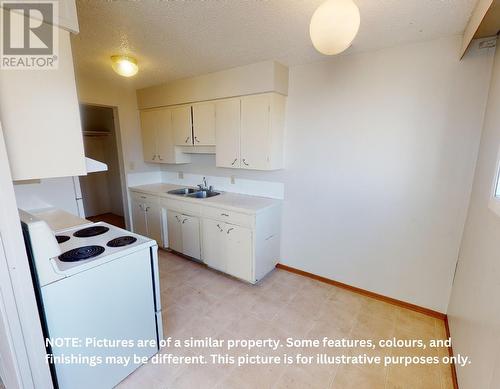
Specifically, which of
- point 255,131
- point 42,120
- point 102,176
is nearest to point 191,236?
point 255,131

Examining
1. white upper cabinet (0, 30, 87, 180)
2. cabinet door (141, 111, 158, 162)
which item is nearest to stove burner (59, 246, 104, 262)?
white upper cabinet (0, 30, 87, 180)

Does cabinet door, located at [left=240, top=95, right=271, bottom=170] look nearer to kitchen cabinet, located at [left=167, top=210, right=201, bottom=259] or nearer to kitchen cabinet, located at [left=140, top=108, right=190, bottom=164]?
kitchen cabinet, located at [left=167, top=210, right=201, bottom=259]

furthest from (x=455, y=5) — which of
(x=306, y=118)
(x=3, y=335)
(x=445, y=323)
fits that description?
(x=3, y=335)

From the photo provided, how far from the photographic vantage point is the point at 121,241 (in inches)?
63.3

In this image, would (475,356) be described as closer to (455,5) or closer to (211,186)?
(455,5)

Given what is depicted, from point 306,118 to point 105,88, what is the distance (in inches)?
109

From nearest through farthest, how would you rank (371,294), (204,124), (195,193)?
(371,294) → (204,124) → (195,193)

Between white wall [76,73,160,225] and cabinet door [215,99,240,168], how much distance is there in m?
1.45

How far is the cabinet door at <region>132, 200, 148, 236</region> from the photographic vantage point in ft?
11.6

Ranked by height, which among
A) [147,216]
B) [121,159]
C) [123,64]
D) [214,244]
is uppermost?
[123,64]

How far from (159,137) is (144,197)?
91 cm

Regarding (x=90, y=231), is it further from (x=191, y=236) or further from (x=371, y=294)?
(x=371, y=294)

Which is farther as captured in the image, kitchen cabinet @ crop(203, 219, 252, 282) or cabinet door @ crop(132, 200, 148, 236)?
cabinet door @ crop(132, 200, 148, 236)

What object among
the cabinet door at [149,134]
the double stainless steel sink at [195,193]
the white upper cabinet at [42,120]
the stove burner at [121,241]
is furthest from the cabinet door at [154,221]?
the white upper cabinet at [42,120]
